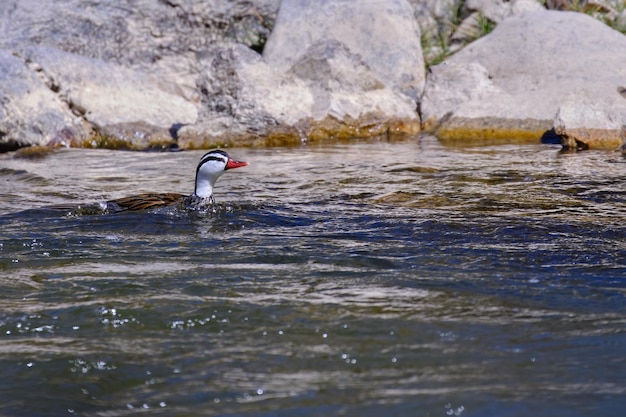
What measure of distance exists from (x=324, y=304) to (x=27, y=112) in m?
7.00

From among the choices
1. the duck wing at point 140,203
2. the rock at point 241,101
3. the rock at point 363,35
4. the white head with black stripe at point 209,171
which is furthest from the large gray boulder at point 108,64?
the duck wing at point 140,203

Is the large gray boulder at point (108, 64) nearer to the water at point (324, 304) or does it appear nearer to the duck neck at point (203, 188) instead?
the water at point (324, 304)

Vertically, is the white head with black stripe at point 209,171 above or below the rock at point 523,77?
below

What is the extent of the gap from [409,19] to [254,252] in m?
7.96

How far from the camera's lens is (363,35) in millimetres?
12078

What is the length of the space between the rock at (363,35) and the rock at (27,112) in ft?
9.19

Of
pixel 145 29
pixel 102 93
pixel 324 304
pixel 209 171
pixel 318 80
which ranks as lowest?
pixel 324 304

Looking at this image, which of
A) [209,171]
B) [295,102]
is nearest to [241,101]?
[295,102]

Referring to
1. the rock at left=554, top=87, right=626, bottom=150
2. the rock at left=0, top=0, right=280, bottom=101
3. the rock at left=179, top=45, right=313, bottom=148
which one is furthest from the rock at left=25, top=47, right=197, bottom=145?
the rock at left=554, top=87, right=626, bottom=150

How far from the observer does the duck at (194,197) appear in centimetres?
619

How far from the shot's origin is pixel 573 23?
38.9 ft

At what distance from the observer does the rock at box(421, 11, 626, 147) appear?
10648 mm

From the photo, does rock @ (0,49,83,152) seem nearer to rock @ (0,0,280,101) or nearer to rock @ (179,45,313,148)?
rock @ (0,0,280,101)

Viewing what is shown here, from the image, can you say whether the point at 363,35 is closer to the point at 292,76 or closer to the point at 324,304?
the point at 292,76
